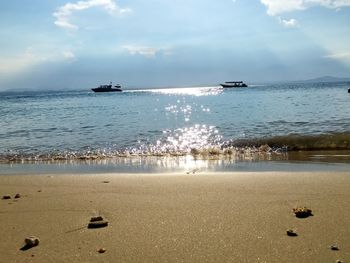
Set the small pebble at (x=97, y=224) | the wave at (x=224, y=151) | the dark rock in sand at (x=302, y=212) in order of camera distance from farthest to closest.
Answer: the wave at (x=224, y=151), the dark rock in sand at (x=302, y=212), the small pebble at (x=97, y=224)

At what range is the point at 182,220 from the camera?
524 cm

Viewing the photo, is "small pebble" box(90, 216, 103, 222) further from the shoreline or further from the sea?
the sea

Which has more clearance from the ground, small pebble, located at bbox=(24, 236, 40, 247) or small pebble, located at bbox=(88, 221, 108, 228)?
small pebble, located at bbox=(24, 236, 40, 247)

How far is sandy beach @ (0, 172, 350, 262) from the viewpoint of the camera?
4.18 m

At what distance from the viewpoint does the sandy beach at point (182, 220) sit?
418 cm

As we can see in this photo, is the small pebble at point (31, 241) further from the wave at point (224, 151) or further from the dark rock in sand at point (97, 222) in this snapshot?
the wave at point (224, 151)

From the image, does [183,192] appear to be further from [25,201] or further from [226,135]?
[226,135]

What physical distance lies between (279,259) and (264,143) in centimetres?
1261

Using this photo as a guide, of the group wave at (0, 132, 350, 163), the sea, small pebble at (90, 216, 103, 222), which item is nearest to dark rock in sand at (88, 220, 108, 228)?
small pebble at (90, 216, 103, 222)

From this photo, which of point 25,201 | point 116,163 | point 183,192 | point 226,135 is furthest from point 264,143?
→ point 25,201

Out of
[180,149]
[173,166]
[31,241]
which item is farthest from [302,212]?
[180,149]

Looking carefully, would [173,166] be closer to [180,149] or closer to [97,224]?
[180,149]

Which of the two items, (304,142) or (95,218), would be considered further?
(304,142)

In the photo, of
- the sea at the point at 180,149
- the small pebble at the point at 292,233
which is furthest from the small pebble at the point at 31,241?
the sea at the point at 180,149
